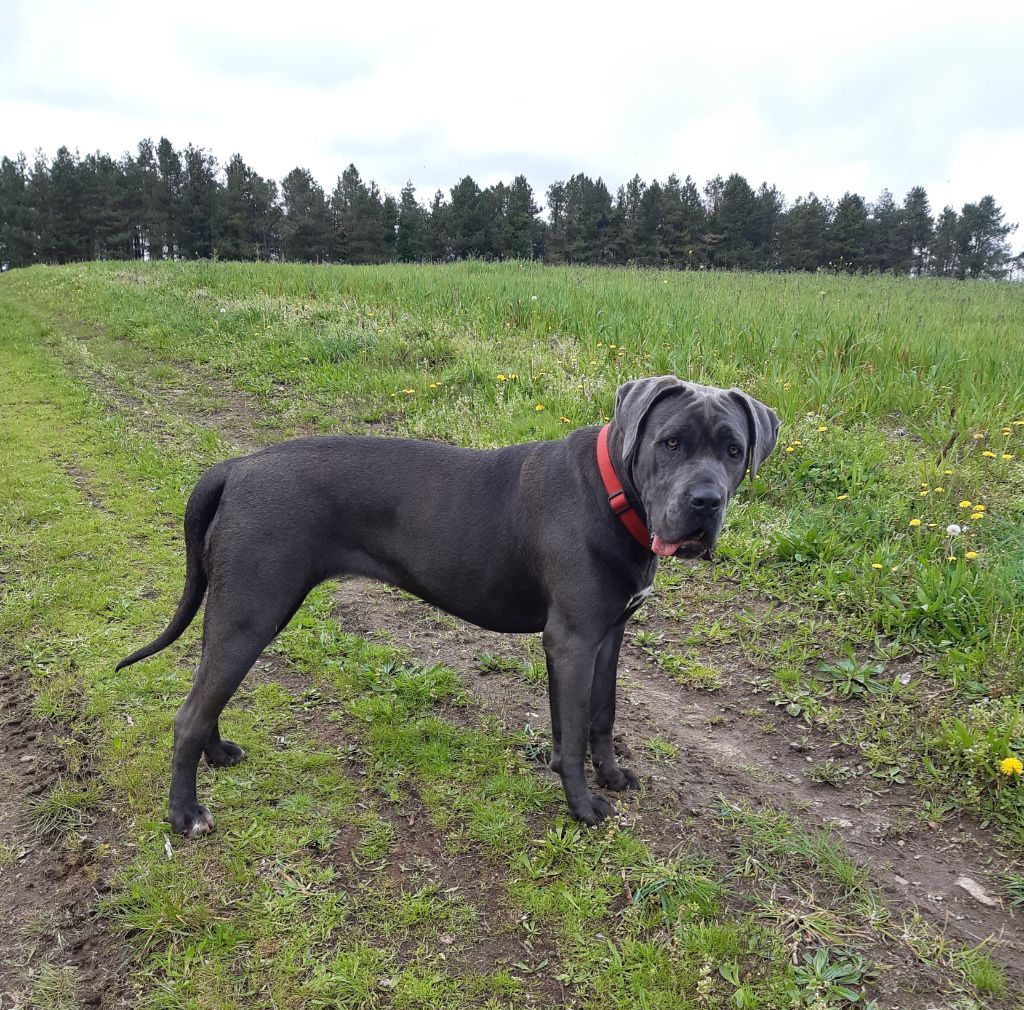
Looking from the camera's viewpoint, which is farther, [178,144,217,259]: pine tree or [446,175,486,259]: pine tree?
[178,144,217,259]: pine tree

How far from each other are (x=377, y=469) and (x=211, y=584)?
793 mm

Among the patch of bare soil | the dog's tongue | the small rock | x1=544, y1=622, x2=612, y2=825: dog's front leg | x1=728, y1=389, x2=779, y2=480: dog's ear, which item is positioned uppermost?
x1=728, y1=389, x2=779, y2=480: dog's ear

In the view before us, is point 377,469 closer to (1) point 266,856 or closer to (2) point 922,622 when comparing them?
(1) point 266,856

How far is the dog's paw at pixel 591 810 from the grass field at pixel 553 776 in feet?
0.20

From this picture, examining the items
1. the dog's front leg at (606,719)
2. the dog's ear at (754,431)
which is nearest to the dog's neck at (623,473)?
the dog's ear at (754,431)

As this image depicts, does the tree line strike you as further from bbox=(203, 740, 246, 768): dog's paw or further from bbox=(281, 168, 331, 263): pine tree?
bbox=(203, 740, 246, 768): dog's paw

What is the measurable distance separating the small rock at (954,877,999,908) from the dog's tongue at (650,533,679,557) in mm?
1597

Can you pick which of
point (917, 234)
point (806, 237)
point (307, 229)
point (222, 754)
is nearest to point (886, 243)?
point (917, 234)

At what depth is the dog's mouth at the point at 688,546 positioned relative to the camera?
2.61 meters

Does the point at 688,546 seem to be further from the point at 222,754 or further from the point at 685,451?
the point at 222,754

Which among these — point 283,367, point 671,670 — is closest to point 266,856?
point 671,670

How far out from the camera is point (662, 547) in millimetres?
2678

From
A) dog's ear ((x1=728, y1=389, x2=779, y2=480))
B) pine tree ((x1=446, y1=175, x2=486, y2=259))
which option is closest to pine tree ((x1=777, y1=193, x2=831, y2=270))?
pine tree ((x1=446, y1=175, x2=486, y2=259))

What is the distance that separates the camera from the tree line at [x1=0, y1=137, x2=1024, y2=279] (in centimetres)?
4328
